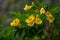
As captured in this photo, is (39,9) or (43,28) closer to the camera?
(43,28)

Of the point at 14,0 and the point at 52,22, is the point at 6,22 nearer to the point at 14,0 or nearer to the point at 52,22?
the point at 14,0

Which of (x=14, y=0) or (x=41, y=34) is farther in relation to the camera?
(x=14, y=0)

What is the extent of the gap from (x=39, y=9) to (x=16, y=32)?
47 cm

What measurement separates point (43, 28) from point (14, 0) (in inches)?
48.5

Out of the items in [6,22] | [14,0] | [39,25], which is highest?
[39,25]

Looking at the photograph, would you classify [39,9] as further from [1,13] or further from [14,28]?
[1,13]

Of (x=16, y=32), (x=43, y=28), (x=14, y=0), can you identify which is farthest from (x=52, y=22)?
(x=14, y=0)

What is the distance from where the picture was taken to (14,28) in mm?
2957

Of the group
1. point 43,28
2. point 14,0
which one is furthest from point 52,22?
point 14,0

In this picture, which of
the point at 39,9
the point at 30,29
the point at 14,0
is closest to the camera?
the point at 30,29

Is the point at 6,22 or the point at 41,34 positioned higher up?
the point at 41,34

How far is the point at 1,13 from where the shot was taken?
164 inches

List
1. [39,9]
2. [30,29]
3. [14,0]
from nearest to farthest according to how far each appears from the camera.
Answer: [30,29] → [39,9] → [14,0]

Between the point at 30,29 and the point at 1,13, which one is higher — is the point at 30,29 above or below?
above
